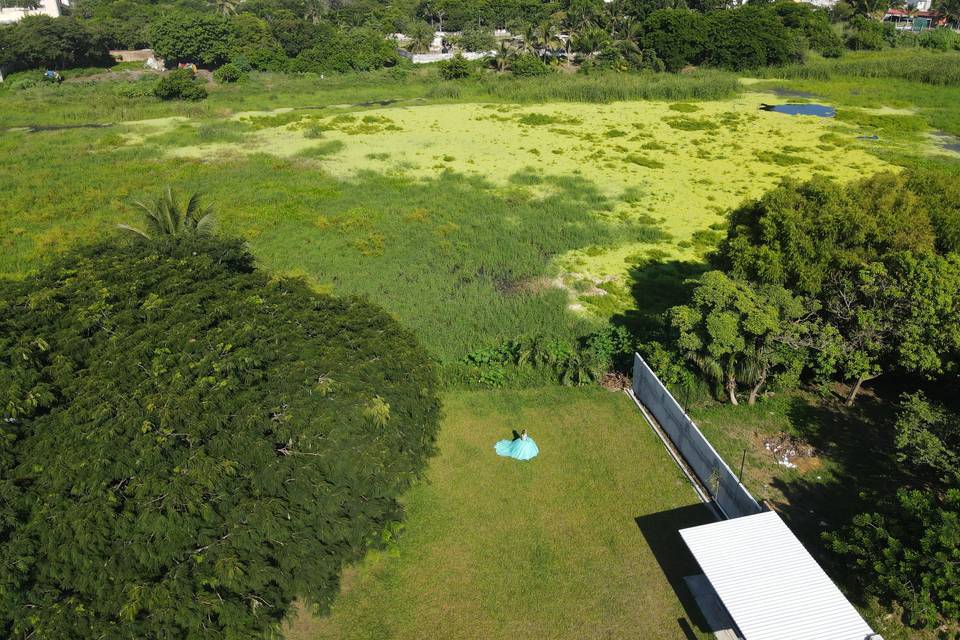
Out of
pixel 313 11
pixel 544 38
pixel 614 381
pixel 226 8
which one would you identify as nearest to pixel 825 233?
pixel 614 381

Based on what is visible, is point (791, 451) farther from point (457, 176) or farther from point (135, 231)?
point (457, 176)

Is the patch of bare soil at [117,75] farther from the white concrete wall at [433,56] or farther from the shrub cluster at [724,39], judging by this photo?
the shrub cluster at [724,39]

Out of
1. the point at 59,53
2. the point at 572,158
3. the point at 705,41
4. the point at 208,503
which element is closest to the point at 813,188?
the point at 208,503

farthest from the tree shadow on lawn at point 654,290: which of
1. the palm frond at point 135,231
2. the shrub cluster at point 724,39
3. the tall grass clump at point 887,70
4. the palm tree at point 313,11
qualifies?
the palm tree at point 313,11

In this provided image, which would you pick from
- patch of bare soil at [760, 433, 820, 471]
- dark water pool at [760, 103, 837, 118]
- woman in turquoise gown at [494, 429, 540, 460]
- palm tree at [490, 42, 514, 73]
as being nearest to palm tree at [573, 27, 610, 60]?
palm tree at [490, 42, 514, 73]

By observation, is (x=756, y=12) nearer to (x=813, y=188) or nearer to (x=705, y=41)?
(x=705, y=41)

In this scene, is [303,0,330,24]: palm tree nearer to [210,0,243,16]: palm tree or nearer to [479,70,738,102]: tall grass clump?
[210,0,243,16]: palm tree
